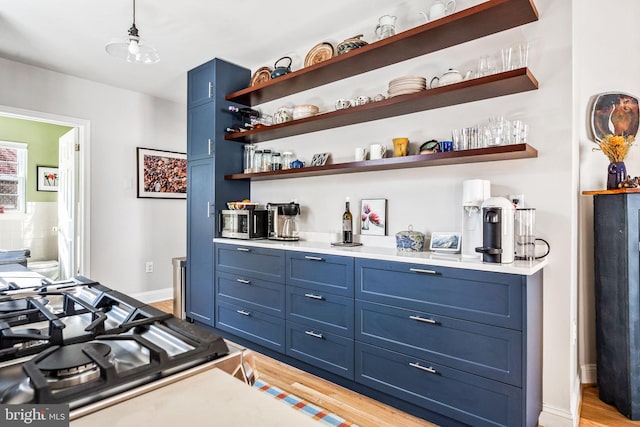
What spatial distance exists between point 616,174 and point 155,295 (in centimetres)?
481

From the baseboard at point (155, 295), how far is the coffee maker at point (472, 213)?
13.2 feet

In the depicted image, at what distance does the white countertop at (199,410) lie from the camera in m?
0.49

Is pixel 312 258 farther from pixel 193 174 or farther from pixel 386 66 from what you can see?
pixel 193 174

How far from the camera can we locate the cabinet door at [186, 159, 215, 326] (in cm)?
347

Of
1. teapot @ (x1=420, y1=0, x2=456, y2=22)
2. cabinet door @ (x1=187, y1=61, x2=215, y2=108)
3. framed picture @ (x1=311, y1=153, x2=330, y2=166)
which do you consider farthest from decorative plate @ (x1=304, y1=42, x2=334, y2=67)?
cabinet door @ (x1=187, y1=61, x2=215, y2=108)

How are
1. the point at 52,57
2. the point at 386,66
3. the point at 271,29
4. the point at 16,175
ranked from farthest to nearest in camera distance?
the point at 16,175, the point at 52,57, the point at 271,29, the point at 386,66

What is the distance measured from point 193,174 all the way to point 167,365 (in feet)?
10.9

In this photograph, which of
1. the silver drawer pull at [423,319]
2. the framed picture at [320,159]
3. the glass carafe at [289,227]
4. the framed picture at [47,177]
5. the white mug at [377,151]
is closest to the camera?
the silver drawer pull at [423,319]

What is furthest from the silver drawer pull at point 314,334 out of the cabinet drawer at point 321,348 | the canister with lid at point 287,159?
the canister with lid at point 287,159

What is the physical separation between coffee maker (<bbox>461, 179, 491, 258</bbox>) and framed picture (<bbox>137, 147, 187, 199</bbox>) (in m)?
3.94

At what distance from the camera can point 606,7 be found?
2.53 metres

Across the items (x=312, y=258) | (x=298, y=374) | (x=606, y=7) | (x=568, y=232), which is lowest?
(x=298, y=374)

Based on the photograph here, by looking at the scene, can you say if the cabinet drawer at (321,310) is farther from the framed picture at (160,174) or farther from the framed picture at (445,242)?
the framed picture at (160,174)

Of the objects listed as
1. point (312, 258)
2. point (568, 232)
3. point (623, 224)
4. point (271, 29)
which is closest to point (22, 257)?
point (312, 258)
